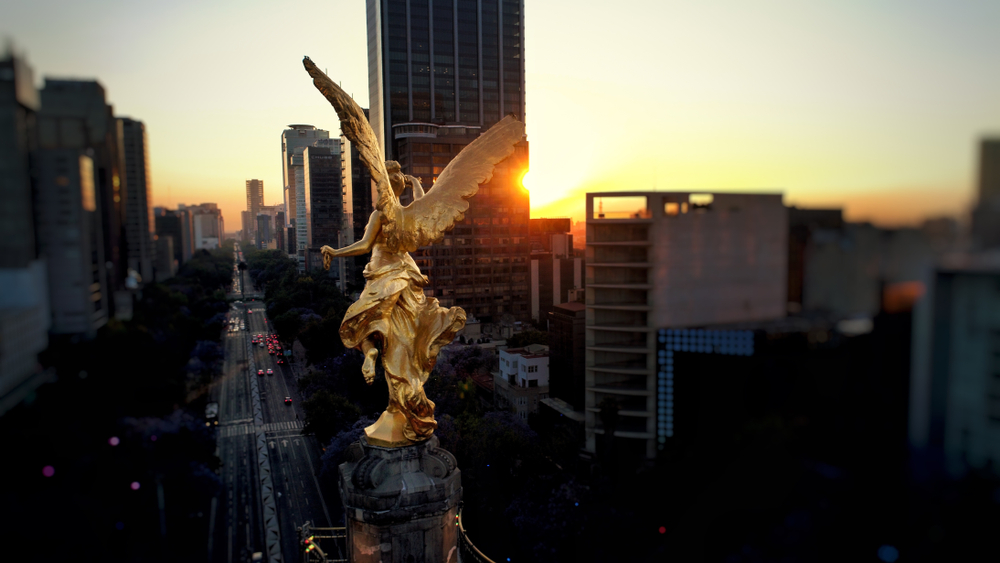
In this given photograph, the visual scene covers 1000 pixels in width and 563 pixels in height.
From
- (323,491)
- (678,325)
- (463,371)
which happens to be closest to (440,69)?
(463,371)

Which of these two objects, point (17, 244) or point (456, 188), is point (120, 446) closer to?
point (17, 244)

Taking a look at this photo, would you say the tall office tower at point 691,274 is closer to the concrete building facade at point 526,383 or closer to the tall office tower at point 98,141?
the tall office tower at point 98,141

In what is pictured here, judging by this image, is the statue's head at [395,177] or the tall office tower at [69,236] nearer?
the tall office tower at [69,236]

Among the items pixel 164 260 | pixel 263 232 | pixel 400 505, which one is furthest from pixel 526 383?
pixel 164 260

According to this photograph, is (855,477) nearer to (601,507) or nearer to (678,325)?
(678,325)

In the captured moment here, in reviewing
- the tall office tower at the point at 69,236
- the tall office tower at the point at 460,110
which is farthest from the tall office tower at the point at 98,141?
the tall office tower at the point at 460,110
